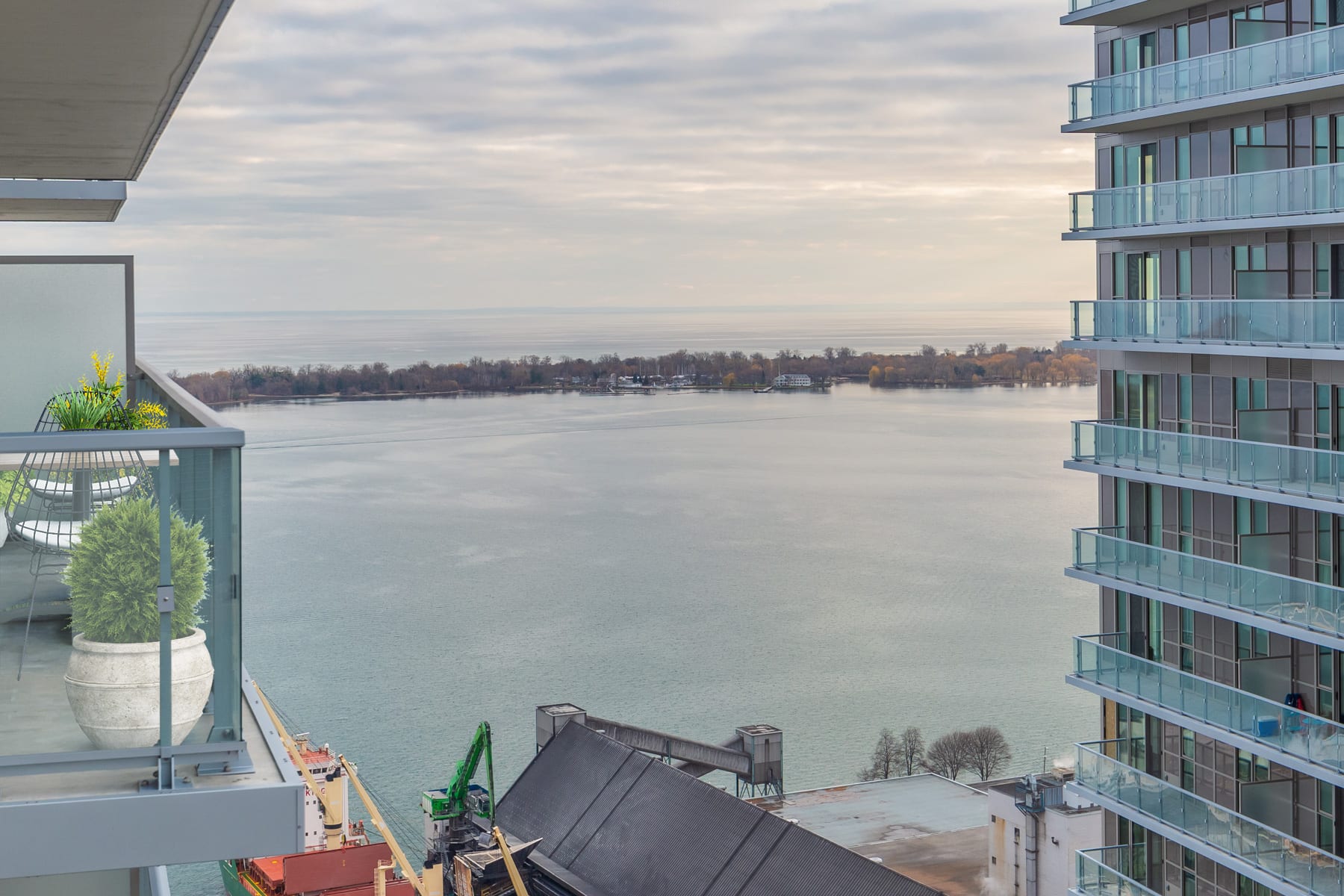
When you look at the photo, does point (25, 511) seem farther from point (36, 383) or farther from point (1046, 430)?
point (1046, 430)

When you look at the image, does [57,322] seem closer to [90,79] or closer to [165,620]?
[90,79]

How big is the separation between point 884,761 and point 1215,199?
45.1m

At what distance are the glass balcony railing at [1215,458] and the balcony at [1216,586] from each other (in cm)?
96

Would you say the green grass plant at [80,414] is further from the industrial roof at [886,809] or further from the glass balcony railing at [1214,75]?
the industrial roof at [886,809]

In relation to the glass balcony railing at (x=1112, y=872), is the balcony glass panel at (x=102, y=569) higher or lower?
higher

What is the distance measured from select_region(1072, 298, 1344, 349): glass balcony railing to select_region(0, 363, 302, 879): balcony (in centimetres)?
1414

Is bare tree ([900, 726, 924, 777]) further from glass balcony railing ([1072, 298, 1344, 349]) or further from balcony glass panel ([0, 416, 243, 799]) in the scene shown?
balcony glass panel ([0, 416, 243, 799])

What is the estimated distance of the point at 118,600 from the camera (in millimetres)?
3533

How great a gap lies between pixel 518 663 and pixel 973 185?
86.8 meters

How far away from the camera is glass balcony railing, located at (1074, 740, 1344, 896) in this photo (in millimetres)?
15312

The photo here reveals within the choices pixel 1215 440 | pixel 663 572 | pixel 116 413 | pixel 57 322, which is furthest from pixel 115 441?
pixel 663 572

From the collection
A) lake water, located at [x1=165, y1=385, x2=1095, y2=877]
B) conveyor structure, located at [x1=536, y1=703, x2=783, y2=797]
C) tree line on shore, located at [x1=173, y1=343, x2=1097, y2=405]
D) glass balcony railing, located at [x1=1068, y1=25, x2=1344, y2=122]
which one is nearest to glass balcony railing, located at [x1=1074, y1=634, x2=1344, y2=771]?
glass balcony railing, located at [x1=1068, y1=25, x2=1344, y2=122]

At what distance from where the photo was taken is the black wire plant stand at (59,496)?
3508 millimetres

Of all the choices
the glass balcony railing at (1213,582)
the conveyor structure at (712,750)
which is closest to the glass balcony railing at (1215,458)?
the glass balcony railing at (1213,582)
